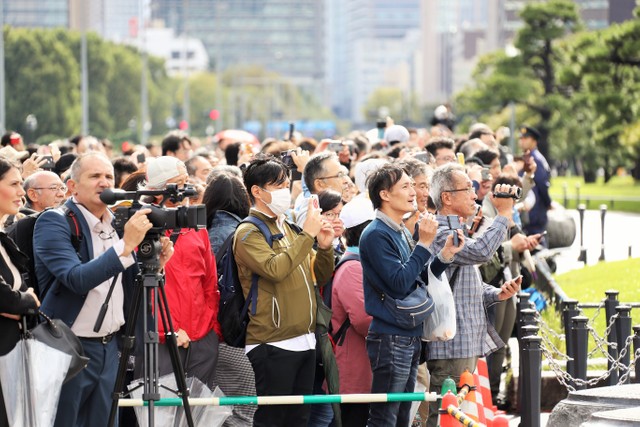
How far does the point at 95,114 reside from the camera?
10019cm

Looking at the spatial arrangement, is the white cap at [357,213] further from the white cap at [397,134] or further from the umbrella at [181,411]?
the white cap at [397,134]

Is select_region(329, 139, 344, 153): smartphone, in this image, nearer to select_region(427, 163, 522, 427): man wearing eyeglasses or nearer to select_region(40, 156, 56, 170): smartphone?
select_region(40, 156, 56, 170): smartphone

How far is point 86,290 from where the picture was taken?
25.7 feet

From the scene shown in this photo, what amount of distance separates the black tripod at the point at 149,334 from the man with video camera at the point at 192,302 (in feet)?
3.21

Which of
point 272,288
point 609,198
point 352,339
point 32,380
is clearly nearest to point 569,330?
point 352,339

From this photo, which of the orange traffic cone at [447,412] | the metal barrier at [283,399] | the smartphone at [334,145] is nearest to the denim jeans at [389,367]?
the metal barrier at [283,399]

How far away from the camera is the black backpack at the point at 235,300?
353 inches

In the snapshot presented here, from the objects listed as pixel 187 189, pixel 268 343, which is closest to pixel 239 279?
pixel 268 343

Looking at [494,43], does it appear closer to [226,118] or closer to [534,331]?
[226,118]

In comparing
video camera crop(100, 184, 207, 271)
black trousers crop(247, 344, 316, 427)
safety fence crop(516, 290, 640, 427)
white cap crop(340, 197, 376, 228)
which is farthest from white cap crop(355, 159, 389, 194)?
video camera crop(100, 184, 207, 271)

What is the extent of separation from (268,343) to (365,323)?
0.87m

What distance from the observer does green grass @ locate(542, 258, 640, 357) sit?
15.0 metres

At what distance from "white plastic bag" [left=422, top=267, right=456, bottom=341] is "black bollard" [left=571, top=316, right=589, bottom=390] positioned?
2014 millimetres

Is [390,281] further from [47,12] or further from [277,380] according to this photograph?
[47,12]
